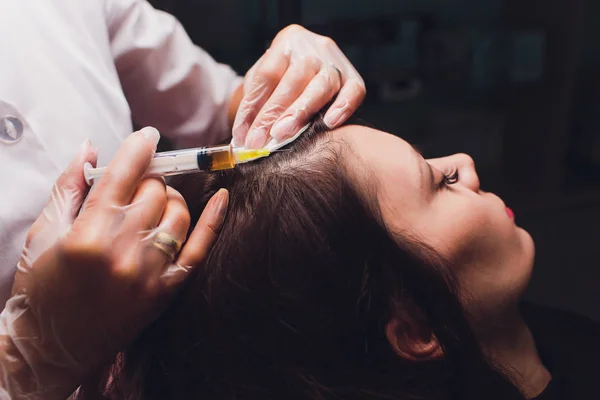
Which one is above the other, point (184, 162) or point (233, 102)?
point (184, 162)

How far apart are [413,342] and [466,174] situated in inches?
11.8

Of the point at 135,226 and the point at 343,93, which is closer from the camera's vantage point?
the point at 135,226

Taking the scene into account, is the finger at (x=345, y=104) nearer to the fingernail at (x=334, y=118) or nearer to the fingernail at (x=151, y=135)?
the fingernail at (x=334, y=118)

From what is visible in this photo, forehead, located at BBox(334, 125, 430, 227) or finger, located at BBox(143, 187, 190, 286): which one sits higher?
finger, located at BBox(143, 187, 190, 286)

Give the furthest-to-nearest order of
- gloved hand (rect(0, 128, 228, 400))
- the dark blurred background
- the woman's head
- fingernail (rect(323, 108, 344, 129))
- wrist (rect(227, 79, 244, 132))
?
the dark blurred background, wrist (rect(227, 79, 244, 132)), fingernail (rect(323, 108, 344, 129)), the woman's head, gloved hand (rect(0, 128, 228, 400))

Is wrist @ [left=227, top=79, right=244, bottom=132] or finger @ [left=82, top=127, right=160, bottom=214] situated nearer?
finger @ [left=82, top=127, right=160, bottom=214]

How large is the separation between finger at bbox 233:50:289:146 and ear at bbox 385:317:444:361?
1.22 feet

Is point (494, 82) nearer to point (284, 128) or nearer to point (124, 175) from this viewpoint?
point (284, 128)

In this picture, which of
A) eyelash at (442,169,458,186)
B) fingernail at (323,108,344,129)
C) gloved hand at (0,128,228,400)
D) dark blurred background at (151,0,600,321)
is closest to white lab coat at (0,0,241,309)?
gloved hand at (0,128,228,400)

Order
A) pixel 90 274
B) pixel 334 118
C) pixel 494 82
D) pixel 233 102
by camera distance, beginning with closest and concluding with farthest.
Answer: pixel 90 274 → pixel 334 118 → pixel 233 102 → pixel 494 82

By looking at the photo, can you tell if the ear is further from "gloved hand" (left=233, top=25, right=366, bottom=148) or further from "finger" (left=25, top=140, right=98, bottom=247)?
"finger" (left=25, top=140, right=98, bottom=247)

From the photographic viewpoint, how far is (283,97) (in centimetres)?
88

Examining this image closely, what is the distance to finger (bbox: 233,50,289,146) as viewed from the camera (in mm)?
891

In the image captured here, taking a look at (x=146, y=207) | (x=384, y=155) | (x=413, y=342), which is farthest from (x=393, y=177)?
(x=146, y=207)
